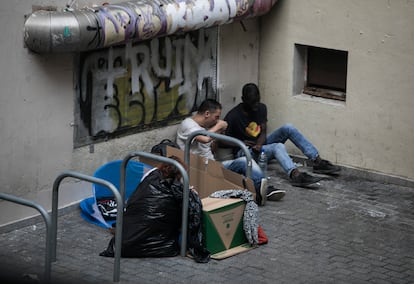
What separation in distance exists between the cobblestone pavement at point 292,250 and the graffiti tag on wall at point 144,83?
1057mm

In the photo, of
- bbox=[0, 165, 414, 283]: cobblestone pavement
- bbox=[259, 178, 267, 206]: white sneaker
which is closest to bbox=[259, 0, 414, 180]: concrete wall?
bbox=[0, 165, 414, 283]: cobblestone pavement

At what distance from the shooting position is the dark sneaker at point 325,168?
8805 mm

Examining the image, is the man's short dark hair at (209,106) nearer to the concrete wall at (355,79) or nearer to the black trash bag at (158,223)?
the concrete wall at (355,79)

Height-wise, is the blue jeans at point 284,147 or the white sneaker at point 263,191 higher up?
the blue jeans at point 284,147

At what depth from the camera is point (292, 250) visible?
21.8 ft

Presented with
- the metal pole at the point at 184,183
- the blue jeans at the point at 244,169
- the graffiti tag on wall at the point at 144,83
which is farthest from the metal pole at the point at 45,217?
the blue jeans at the point at 244,169

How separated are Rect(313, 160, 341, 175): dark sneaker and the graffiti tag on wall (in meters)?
1.59

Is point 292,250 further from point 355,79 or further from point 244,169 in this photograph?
point 355,79

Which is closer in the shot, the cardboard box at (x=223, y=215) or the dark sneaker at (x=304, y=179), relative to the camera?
the cardboard box at (x=223, y=215)

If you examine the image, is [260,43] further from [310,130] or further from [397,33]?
[397,33]

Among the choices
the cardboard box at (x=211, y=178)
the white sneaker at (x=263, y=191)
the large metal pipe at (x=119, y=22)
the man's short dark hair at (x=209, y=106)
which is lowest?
the white sneaker at (x=263, y=191)

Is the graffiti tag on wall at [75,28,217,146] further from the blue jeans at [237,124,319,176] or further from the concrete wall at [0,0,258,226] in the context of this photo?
the blue jeans at [237,124,319,176]

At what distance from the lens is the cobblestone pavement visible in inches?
237

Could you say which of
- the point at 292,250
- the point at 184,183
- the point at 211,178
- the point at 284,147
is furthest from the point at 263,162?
the point at 184,183
